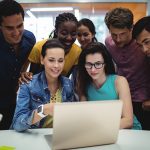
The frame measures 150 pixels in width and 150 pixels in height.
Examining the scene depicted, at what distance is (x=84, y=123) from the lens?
1.26m

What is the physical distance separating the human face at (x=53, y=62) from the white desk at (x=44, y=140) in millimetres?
415

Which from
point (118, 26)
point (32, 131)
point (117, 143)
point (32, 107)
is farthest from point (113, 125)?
point (118, 26)

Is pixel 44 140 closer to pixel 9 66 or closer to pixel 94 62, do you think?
pixel 94 62

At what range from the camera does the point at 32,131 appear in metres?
1.59

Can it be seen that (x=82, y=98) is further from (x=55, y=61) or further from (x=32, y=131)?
(x=32, y=131)

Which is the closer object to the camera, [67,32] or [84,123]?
[84,123]

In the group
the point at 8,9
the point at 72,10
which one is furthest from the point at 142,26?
the point at 72,10

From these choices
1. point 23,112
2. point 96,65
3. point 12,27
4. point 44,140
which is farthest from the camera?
point 12,27

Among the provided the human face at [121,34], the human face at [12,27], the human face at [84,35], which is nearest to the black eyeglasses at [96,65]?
the human face at [121,34]

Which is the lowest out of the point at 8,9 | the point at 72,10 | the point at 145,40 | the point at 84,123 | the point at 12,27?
the point at 84,123

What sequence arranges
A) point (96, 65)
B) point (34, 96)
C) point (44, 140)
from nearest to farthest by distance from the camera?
point (44, 140), point (34, 96), point (96, 65)

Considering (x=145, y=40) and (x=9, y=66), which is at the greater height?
(x=145, y=40)

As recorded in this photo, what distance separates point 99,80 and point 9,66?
0.78 m

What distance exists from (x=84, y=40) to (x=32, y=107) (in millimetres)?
1091
